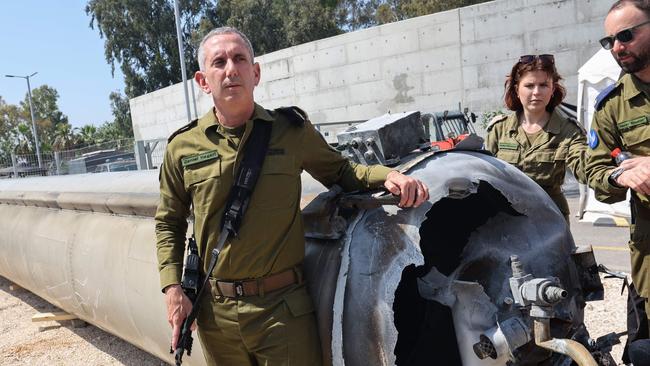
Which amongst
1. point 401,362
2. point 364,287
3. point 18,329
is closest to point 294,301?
point 364,287

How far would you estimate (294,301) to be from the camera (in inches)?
80.2

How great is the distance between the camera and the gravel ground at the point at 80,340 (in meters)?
3.98

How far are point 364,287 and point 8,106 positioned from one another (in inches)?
2228

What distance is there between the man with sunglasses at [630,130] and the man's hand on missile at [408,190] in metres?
0.74

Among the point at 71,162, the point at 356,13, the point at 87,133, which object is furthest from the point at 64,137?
the point at 71,162

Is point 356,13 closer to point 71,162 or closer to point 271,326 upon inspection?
point 71,162

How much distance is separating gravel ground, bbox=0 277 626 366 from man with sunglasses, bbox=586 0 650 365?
5.02 feet

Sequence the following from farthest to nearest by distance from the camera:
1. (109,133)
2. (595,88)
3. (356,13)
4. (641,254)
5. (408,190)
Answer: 1. (109,133)
2. (356,13)
3. (595,88)
4. (641,254)
5. (408,190)

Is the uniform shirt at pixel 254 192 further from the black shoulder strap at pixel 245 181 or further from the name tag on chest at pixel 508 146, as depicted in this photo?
the name tag on chest at pixel 508 146

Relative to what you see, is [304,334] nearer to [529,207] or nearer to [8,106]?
[529,207]

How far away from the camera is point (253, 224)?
2.01 metres

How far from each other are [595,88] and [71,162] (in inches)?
550

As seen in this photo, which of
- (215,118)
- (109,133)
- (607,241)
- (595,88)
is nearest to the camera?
(215,118)

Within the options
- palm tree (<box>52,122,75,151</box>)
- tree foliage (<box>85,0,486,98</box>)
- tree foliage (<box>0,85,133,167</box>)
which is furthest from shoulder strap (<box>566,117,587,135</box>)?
palm tree (<box>52,122,75,151</box>)
